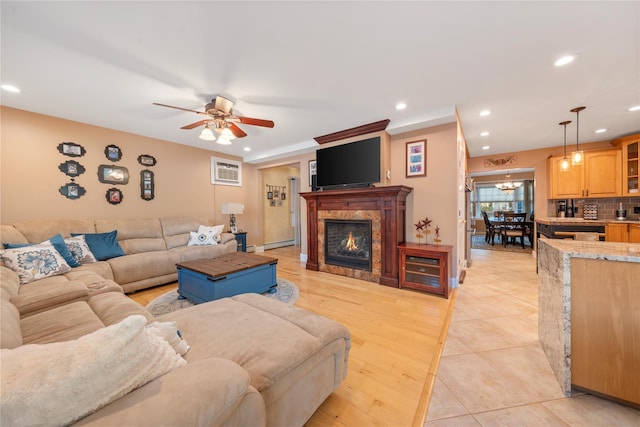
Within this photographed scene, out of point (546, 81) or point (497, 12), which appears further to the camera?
point (546, 81)

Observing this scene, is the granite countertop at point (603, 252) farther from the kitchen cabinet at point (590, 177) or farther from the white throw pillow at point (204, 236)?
the white throw pillow at point (204, 236)

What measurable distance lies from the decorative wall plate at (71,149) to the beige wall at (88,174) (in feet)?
0.15

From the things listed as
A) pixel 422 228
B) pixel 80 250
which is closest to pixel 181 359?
pixel 80 250

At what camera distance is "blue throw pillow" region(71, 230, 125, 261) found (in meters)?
3.18

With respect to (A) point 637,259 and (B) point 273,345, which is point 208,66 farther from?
(A) point 637,259

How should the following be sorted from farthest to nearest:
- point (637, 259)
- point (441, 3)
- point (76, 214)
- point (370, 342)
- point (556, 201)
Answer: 1. point (556, 201)
2. point (76, 214)
3. point (370, 342)
4. point (441, 3)
5. point (637, 259)

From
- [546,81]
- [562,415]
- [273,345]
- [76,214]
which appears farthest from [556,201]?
[76,214]

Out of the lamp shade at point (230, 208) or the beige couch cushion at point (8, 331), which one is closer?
the beige couch cushion at point (8, 331)

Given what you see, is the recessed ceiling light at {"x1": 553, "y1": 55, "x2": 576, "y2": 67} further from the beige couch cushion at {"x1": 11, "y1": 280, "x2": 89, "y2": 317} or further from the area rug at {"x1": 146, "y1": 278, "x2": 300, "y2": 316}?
the beige couch cushion at {"x1": 11, "y1": 280, "x2": 89, "y2": 317}

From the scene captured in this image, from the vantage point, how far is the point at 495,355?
1853 millimetres

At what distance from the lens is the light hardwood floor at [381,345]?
1.36 m

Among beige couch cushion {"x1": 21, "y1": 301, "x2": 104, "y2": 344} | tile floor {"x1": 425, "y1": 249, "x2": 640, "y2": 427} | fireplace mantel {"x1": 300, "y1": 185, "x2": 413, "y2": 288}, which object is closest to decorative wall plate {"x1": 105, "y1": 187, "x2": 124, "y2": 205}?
beige couch cushion {"x1": 21, "y1": 301, "x2": 104, "y2": 344}

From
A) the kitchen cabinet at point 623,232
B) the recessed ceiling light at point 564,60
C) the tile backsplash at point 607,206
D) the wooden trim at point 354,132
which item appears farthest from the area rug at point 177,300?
the tile backsplash at point 607,206

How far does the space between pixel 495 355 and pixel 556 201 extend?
16.6 ft
